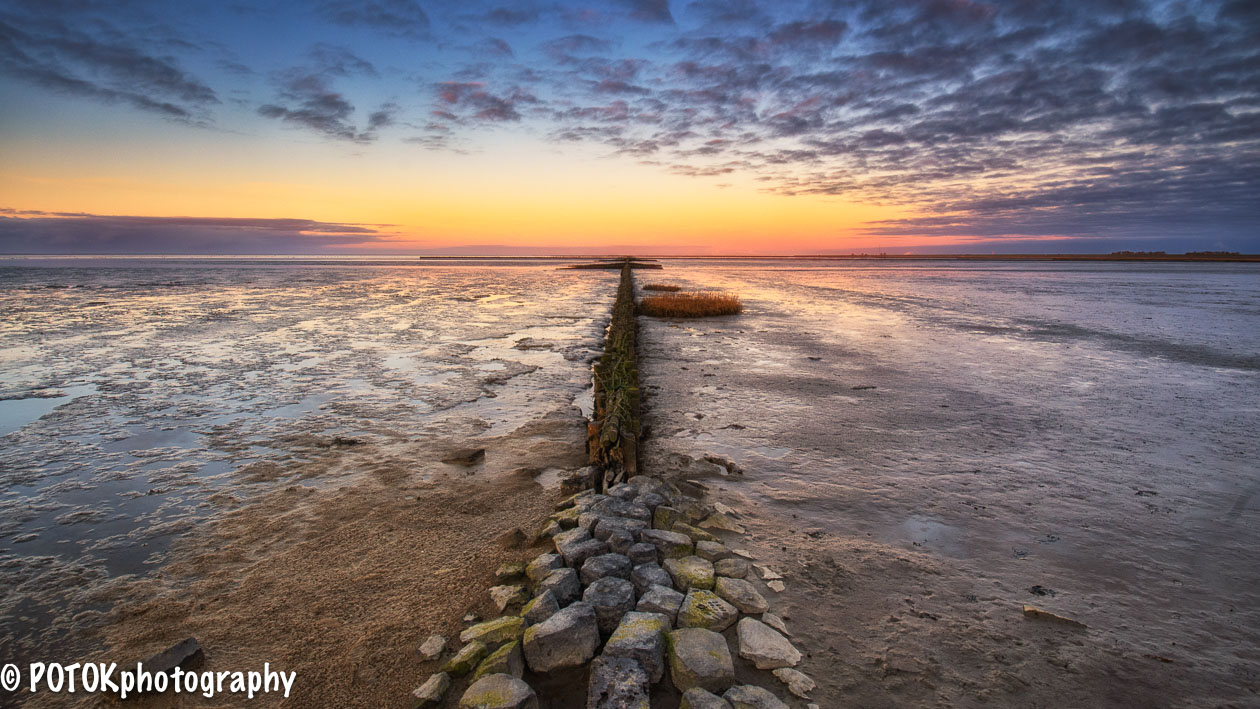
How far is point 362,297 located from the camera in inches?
1144

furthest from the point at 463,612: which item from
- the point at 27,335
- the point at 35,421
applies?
the point at 27,335

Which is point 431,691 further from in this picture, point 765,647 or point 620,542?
point 765,647

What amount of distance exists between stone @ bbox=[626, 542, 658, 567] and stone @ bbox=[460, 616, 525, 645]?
3.34ft

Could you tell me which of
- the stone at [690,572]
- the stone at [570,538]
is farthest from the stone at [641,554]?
the stone at [570,538]

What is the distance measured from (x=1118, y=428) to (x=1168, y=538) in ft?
12.9

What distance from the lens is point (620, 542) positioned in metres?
4.21

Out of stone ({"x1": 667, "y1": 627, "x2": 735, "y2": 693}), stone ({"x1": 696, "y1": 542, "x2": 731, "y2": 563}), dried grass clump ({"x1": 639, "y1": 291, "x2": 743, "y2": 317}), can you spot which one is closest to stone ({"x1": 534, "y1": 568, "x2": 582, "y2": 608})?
stone ({"x1": 667, "y1": 627, "x2": 735, "y2": 693})

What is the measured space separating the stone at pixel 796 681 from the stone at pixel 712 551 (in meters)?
1.18

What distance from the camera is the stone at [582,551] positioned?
408 cm

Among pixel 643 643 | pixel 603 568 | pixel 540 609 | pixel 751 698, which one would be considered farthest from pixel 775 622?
pixel 540 609

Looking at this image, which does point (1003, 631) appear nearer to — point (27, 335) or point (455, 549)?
point (455, 549)

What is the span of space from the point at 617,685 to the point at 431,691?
3.41 ft

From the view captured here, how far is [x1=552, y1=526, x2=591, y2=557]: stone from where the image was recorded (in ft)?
13.9

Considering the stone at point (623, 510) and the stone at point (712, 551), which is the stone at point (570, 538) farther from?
the stone at point (712, 551)
